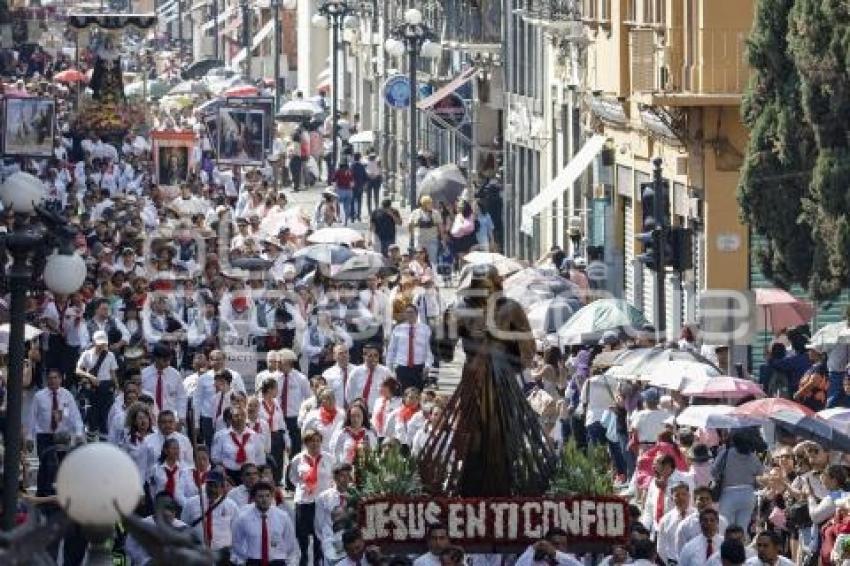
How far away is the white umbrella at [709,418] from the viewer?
25.8m

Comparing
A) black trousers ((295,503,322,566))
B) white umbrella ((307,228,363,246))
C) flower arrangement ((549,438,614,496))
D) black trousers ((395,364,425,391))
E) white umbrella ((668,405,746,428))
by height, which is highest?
flower arrangement ((549,438,614,496))

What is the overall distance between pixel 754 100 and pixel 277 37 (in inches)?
2052

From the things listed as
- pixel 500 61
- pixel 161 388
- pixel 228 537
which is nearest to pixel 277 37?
pixel 500 61

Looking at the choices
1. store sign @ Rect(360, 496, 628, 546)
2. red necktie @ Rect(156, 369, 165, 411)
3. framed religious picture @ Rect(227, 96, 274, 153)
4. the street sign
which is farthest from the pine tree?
framed religious picture @ Rect(227, 96, 274, 153)

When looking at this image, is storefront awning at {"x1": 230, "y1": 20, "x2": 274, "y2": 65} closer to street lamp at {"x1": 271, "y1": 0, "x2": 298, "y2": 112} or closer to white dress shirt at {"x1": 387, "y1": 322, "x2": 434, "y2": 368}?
street lamp at {"x1": 271, "y1": 0, "x2": 298, "y2": 112}

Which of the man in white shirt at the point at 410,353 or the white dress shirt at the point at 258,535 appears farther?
the man in white shirt at the point at 410,353

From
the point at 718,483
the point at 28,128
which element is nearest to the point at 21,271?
the point at 718,483

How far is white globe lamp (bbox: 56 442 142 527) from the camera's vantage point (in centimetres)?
1136

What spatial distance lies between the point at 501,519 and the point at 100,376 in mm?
10044

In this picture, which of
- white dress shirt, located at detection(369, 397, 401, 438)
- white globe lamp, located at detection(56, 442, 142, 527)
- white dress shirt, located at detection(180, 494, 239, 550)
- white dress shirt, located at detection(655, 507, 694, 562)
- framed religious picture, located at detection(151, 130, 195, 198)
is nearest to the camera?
white globe lamp, located at detection(56, 442, 142, 527)

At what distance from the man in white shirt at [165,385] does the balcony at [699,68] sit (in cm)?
995

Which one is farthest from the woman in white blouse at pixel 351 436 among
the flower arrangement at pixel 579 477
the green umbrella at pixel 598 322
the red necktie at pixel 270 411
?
the green umbrella at pixel 598 322

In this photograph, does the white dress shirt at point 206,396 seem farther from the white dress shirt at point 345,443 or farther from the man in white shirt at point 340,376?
the white dress shirt at point 345,443

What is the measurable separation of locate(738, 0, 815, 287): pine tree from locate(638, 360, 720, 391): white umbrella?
5382 mm
